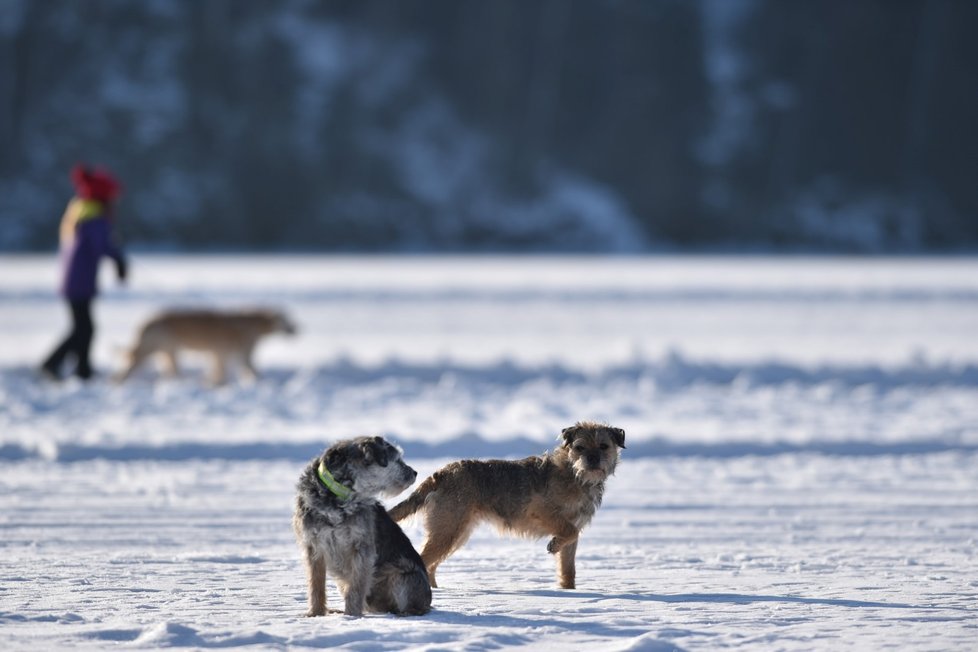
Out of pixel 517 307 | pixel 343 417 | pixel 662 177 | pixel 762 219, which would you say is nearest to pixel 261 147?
pixel 662 177

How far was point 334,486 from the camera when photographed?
5129 millimetres

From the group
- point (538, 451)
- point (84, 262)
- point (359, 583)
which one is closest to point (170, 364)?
point (84, 262)

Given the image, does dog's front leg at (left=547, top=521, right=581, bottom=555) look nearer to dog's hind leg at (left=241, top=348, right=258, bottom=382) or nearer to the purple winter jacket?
dog's hind leg at (left=241, top=348, right=258, bottom=382)

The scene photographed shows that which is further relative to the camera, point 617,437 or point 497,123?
point 497,123

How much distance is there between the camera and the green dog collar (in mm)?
5133

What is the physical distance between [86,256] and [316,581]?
Answer: 9287 millimetres

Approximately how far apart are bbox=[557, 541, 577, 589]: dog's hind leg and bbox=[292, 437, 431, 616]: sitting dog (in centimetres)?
82

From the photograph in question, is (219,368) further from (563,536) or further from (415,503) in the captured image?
(563,536)

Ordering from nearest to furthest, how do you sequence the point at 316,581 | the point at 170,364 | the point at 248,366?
the point at 316,581 → the point at 248,366 → the point at 170,364

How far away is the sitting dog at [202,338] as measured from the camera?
13594 mm

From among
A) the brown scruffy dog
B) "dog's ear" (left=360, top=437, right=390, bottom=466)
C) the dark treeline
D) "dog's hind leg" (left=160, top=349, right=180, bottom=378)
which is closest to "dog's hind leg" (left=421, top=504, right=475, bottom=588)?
the brown scruffy dog

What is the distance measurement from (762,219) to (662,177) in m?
4.64

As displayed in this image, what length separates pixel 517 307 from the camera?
22578 millimetres

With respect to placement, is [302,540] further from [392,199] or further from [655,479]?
[392,199]
